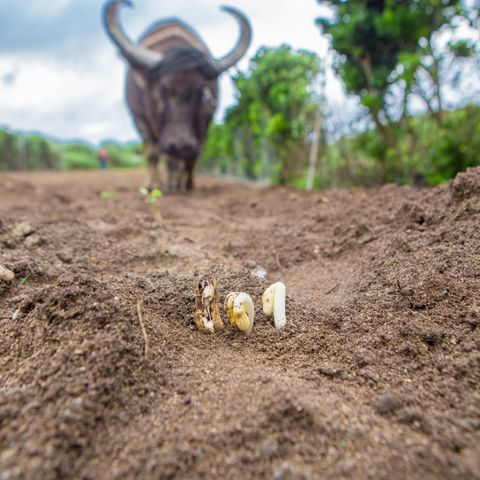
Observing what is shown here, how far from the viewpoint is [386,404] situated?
145cm

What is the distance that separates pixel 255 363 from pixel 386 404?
54 cm

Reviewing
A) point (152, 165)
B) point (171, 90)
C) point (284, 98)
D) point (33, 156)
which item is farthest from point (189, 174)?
point (33, 156)

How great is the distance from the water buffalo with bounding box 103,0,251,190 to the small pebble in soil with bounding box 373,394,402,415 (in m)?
5.60

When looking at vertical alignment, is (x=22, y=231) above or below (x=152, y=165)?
below

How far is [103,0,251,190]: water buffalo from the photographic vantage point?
21.8 ft

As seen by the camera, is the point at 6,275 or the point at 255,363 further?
the point at 6,275

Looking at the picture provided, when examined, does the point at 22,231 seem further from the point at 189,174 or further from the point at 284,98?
the point at 284,98

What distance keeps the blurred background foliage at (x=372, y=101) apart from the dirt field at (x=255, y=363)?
293 cm

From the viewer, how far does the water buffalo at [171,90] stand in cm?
664

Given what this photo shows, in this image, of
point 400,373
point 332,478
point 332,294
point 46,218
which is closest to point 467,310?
point 400,373

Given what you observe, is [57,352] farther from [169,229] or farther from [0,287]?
[169,229]

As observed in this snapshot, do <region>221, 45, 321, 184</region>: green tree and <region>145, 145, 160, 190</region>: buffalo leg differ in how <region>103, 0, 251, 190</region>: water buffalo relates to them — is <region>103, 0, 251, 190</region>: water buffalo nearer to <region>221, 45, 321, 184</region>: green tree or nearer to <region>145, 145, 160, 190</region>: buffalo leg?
<region>145, 145, 160, 190</region>: buffalo leg

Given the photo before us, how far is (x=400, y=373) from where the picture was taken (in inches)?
65.2

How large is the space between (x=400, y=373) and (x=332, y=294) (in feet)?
2.72
